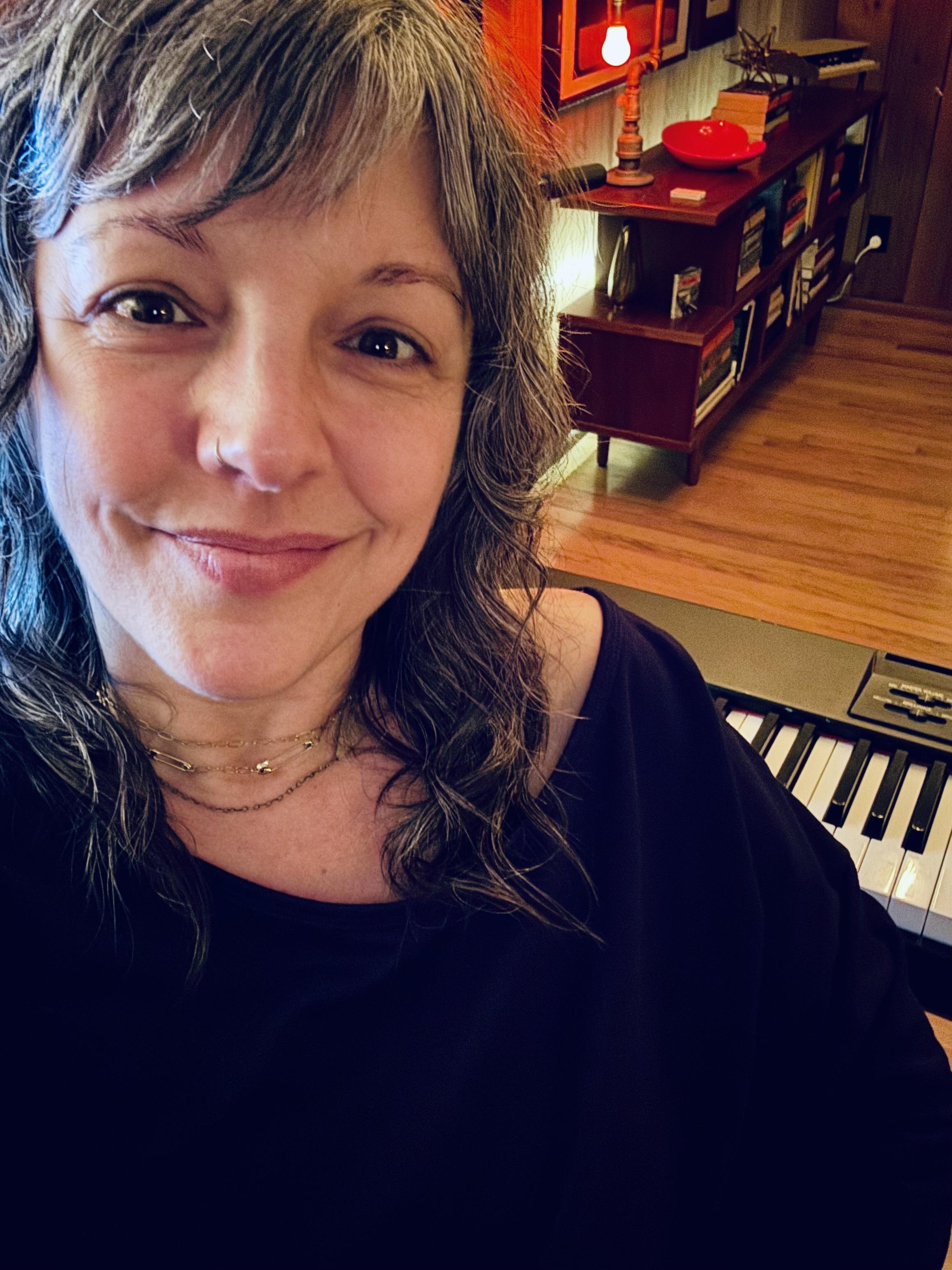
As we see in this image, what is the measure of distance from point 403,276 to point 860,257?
4.36 m

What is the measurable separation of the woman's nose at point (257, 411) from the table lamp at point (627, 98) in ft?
7.52

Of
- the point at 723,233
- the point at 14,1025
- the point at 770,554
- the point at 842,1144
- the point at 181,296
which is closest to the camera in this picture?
the point at 181,296

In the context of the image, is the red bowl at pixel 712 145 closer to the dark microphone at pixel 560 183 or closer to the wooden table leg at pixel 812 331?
the wooden table leg at pixel 812 331

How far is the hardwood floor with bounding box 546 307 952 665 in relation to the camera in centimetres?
212

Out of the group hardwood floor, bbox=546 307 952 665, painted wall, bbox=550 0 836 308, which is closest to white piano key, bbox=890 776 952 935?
hardwood floor, bbox=546 307 952 665

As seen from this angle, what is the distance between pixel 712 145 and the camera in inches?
112

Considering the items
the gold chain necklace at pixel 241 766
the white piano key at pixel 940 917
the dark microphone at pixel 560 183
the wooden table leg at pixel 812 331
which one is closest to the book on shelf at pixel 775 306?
the wooden table leg at pixel 812 331

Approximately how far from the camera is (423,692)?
0.91 meters

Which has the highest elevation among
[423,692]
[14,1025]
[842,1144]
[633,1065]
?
[423,692]

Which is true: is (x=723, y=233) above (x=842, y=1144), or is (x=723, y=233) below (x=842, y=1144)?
above

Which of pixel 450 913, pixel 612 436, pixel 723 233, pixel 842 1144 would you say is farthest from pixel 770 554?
pixel 450 913

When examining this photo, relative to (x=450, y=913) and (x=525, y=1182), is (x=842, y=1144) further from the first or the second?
(x=450, y=913)

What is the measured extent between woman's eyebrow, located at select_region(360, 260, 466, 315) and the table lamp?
218cm

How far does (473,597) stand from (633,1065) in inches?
16.3
